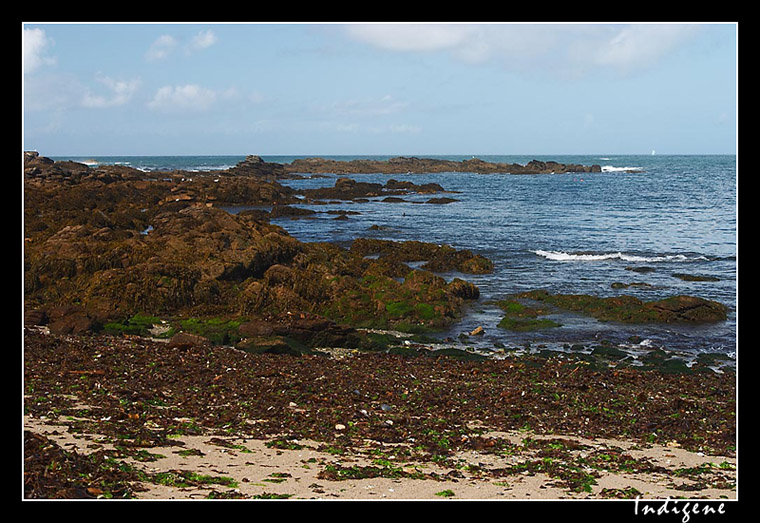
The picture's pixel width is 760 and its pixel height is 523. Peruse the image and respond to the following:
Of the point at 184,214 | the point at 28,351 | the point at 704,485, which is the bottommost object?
the point at 704,485

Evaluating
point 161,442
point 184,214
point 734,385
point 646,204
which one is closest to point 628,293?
point 734,385

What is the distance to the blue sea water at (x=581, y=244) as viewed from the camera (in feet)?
54.3

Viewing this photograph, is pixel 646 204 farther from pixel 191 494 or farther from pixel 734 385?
pixel 191 494

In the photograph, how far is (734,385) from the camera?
12312mm

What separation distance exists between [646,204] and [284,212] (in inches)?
1232

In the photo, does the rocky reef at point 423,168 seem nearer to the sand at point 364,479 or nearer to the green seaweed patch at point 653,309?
the green seaweed patch at point 653,309

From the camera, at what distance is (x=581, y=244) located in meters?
32.2

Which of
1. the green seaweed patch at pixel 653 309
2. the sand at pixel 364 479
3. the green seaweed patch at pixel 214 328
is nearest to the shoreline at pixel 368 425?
the sand at pixel 364 479

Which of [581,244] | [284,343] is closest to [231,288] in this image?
[284,343]

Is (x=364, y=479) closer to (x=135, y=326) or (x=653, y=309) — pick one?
(x=135, y=326)

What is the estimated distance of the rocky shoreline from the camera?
932 cm

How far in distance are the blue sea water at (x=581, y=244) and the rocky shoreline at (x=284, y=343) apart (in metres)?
1.02

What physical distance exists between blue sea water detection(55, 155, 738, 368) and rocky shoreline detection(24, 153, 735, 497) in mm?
1024

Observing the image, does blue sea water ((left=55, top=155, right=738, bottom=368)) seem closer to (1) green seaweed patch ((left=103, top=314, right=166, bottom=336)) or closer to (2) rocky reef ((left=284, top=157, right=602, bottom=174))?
(1) green seaweed patch ((left=103, top=314, right=166, bottom=336))
